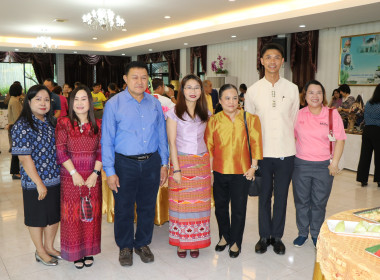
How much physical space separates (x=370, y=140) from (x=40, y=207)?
4.69 metres

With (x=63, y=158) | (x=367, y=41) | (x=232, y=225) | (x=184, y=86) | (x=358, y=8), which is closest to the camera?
(x=63, y=158)

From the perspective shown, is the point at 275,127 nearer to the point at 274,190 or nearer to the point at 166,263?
the point at 274,190

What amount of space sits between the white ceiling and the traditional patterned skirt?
16.2ft

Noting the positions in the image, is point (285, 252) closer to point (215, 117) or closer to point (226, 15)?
point (215, 117)

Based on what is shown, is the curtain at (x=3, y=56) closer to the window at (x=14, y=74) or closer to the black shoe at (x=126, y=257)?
the window at (x=14, y=74)

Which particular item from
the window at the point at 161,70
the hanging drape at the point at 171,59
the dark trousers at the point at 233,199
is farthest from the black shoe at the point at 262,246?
the window at the point at 161,70

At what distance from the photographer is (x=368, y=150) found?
18.1 ft

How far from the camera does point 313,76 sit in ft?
29.9

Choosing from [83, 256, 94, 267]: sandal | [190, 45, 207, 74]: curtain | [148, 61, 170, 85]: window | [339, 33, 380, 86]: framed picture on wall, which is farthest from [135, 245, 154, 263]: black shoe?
[148, 61, 170, 85]: window

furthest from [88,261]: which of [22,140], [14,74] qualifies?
[14,74]

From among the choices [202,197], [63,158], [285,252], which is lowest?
[285,252]

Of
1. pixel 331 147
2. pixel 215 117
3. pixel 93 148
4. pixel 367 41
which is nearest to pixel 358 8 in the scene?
pixel 367 41

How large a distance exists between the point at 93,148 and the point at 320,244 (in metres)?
1.67

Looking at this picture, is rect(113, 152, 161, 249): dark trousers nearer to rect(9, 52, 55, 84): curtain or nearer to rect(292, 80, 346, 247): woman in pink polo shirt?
rect(292, 80, 346, 247): woman in pink polo shirt
